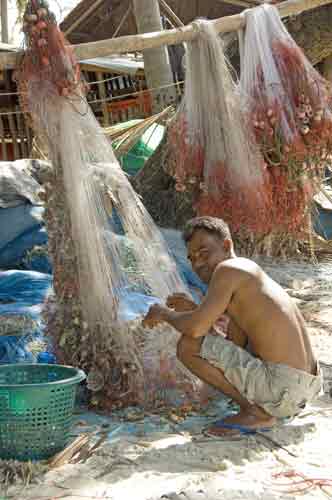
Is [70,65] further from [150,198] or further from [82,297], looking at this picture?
[150,198]

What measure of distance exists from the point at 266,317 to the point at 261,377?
0.89 ft

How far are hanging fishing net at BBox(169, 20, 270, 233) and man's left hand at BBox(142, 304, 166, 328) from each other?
1119 millimetres

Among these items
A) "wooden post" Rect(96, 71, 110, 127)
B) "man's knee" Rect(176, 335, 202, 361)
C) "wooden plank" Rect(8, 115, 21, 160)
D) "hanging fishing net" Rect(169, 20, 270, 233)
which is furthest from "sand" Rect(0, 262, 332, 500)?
"wooden post" Rect(96, 71, 110, 127)

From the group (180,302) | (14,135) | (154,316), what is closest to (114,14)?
(14,135)

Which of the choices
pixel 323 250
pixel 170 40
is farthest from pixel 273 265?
pixel 170 40

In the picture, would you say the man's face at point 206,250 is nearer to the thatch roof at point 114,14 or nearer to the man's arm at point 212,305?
the man's arm at point 212,305

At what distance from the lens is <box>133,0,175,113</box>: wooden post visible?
7609 millimetres

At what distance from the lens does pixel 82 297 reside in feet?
11.8

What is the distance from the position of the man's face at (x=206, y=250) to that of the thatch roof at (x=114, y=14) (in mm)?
8533

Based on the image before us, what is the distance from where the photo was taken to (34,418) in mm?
2910

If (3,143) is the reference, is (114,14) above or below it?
above

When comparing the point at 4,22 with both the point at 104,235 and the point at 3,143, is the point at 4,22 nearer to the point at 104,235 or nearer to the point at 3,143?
the point at 3,143

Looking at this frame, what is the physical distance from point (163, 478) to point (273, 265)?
4466 millimetres

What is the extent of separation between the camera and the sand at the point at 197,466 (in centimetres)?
263
